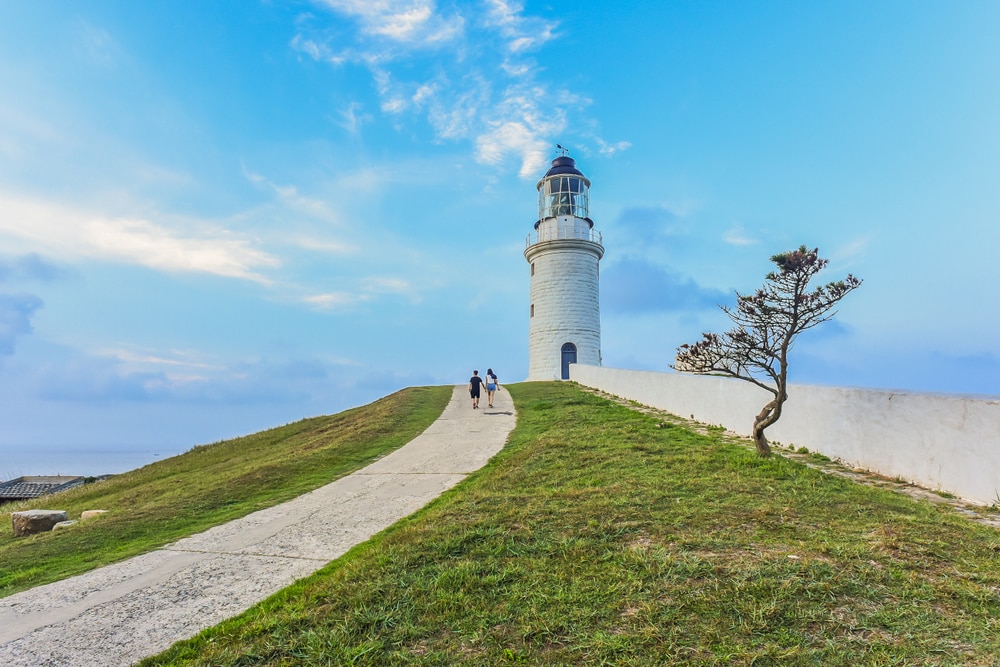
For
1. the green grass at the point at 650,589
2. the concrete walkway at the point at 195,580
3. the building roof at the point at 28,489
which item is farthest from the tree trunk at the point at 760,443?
the building roof at the point at 28,489

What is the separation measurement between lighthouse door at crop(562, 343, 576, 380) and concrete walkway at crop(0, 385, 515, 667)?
20022 millimetres

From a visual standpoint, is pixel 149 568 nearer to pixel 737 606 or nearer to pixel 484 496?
pixel 484 496

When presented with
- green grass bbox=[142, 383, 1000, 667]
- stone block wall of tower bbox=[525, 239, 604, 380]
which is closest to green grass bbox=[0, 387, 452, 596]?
green grass bbox=[142, 383, 1000, 667]

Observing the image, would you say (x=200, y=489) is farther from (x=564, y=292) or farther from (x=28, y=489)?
(x=28, y=489)

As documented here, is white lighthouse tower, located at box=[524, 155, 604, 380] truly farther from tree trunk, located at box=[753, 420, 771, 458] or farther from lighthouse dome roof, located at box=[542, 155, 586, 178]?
tree trunk, located at box=[753, 420, 771, 458]

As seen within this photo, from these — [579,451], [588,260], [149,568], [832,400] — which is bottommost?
[149,568]

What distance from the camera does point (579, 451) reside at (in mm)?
9586

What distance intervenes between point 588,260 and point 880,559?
87.4 ft

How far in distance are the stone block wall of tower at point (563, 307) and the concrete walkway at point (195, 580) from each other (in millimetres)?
20172

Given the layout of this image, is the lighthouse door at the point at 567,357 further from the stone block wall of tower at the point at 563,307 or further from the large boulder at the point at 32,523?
the large boulder at the point at 32,523

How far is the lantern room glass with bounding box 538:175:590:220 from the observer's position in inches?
1229

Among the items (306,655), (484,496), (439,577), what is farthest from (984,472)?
(306,655)

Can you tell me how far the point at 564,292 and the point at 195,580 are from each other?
25.5 metres

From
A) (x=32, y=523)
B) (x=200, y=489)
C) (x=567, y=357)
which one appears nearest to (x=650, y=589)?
(x=200, y=489)
